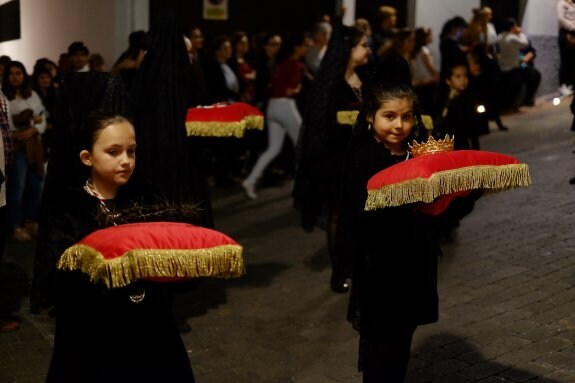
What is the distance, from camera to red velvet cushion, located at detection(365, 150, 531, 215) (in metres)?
3.46

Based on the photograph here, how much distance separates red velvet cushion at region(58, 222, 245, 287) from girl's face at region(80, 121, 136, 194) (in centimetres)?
48

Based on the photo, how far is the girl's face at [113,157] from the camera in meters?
3.72

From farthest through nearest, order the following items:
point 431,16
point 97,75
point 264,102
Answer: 1. point 431,16
2. point 264,102
3. point 97,75

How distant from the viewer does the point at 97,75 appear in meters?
5.50

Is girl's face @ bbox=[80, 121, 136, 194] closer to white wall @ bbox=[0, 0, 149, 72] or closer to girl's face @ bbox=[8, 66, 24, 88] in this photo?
girl's face @ bbox=[8, 66, 24, 88]

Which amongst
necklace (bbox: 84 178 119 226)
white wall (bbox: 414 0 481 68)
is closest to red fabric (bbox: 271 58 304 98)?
white wall (bbox: 414 0 481 68)

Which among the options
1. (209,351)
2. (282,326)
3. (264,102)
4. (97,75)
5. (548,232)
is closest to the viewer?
(97,75)


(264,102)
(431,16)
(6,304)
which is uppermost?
(431,16)

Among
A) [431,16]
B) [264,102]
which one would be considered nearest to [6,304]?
[264,102]

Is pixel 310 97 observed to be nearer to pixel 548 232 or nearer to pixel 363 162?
pixel 548 232

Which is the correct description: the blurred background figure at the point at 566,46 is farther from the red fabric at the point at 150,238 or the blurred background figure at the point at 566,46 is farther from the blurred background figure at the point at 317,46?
the red fabric at the point at 150,238

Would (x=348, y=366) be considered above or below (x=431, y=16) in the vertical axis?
below

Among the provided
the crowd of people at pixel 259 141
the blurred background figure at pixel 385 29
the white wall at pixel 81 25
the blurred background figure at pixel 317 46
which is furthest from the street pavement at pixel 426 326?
the white wall at pixel 81 25

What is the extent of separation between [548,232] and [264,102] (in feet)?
16.9
